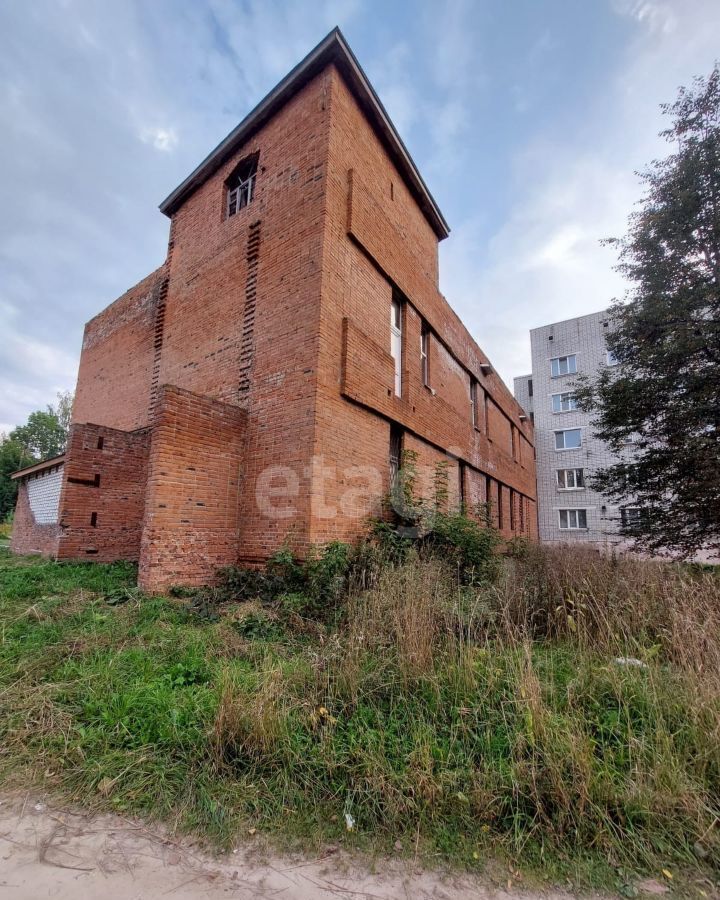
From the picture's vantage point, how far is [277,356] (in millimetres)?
7324

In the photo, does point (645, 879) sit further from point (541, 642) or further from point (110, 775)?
point (110, 775)

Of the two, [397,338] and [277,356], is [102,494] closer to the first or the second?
[277,356]

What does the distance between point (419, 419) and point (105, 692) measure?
7752mm

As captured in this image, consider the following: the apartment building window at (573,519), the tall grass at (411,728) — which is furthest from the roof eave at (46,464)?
the apartment building window at (573,519)

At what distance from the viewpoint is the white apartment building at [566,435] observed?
80.2 feet

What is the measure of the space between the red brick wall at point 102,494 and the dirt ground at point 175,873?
6874mm

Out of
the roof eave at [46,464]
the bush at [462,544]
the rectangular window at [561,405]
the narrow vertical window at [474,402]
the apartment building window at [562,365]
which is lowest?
the bush at [462,544]

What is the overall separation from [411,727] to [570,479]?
84.9 feet

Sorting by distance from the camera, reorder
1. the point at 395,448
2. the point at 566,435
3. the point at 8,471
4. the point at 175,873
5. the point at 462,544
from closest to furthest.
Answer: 1. the point at 175,873
2. the point at 462,544
3. the point at 395,448
4. the point at 566,435
5. the point at 8,471

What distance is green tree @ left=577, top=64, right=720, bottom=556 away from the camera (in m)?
8.78

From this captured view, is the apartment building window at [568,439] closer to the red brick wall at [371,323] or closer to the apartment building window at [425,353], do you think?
the red brick wall at [371,323]

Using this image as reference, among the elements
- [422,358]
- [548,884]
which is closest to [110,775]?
[548,884]

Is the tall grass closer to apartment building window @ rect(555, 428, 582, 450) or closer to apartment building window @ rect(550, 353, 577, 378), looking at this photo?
apartment building window @ rect(555, 428, 582, 450)

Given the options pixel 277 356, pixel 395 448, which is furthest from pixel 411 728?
pixel 395 448
